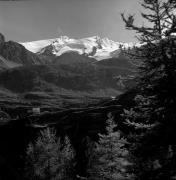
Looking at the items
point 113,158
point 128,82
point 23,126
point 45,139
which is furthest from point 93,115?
point 128,82

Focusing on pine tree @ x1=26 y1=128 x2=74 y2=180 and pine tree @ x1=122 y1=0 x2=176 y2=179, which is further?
pine tree @ x1=26 y1=128 x2=74 y2=180

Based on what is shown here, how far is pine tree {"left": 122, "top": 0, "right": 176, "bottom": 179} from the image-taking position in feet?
47.6

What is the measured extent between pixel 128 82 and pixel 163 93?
Answer: 2.60 metres

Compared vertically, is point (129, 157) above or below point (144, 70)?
below

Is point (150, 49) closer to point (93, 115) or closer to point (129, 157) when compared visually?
point (129, 157)

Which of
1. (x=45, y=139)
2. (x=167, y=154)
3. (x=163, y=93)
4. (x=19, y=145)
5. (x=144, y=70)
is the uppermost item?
(x=144, y=70)

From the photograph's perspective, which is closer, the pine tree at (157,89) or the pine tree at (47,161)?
the pine tree at (157,89)

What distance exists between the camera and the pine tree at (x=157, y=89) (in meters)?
14.5

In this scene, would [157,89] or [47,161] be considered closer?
[157,89]

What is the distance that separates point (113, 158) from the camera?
35.6m

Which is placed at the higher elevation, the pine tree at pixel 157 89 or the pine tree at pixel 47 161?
the pine tree at pixel 157 89

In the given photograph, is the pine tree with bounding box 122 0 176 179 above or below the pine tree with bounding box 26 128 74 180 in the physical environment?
above

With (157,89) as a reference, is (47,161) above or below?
below

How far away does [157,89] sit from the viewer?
1500 centimetres
